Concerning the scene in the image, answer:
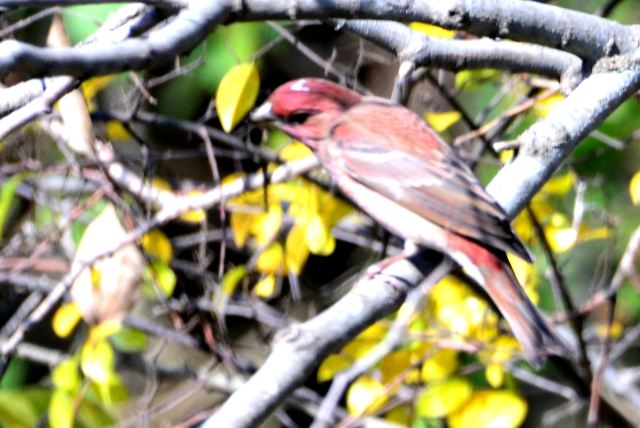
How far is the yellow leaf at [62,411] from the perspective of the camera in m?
3.20

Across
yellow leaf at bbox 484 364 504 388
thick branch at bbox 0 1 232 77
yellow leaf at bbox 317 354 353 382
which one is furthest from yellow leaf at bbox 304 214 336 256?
thick branch at bbox 0 1 232 77

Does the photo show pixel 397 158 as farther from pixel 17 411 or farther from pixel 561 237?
pixel 17 411

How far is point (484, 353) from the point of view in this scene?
11.5 feet

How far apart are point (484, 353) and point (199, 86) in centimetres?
205

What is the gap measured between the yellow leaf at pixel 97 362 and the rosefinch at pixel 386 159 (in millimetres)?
960

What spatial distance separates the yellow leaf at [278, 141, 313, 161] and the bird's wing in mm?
376

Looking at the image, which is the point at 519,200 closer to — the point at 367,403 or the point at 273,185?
the point at 367,403

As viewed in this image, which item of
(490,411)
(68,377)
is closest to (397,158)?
(490,411)

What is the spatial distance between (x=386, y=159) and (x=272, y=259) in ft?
2.74

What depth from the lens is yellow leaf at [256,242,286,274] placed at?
152 inches

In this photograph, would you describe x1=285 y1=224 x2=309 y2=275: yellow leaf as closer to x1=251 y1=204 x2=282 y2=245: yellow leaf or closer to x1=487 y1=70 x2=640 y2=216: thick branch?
x1=251 y1=204 x2=282 y2=245: yellow leaf

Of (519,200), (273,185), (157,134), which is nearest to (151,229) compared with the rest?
(273,185)

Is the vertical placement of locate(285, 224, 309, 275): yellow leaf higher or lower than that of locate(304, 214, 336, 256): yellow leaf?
lower

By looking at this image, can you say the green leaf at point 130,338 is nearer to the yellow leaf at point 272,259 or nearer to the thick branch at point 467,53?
the yellow leaf at point 272,259
